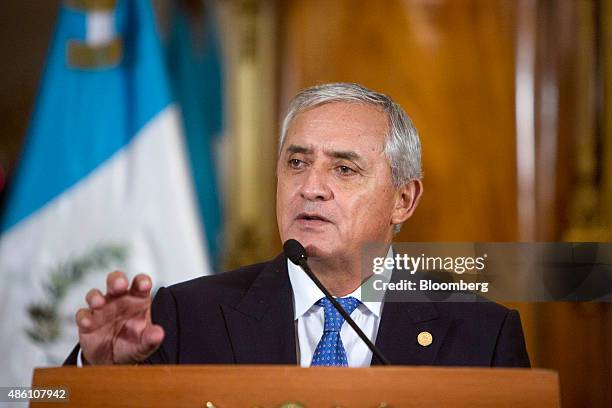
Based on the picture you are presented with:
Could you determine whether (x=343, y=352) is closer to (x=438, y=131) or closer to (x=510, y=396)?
(x=510, y=396)

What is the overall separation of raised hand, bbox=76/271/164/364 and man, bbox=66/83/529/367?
187 mm

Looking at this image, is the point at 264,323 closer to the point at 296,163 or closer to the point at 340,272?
the point at 340,272

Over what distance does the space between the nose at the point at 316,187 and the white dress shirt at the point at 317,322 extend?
0.21 metres

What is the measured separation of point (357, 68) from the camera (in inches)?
154

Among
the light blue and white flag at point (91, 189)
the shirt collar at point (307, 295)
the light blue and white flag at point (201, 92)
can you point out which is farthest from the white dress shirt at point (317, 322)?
the light blue and white flag at point (201, 92)

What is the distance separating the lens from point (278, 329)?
203 centimetres

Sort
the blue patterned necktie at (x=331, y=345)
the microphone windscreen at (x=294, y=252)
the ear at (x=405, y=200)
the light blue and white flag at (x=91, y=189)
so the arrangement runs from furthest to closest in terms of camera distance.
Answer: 1. the light blue and white flag at (x=91, y=189)
2. the ear at (x=405, y=200)
3. the blue patterned necktie at (x=331, y=345)
4. the microphone windscreen at (x=294, y=252)

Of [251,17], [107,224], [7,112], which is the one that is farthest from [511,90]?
[7,112]

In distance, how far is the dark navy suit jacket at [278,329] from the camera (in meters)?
1.99

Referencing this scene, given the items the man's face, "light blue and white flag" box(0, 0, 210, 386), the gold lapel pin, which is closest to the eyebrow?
the man's face

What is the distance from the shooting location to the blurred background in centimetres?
356

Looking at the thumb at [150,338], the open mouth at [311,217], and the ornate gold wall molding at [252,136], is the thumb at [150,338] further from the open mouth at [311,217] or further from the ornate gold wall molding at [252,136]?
the ornate gold wall molding at [252,136]

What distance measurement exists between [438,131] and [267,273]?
187 centimetres

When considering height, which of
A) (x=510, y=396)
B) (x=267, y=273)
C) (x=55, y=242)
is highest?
(x=55, y=242)
